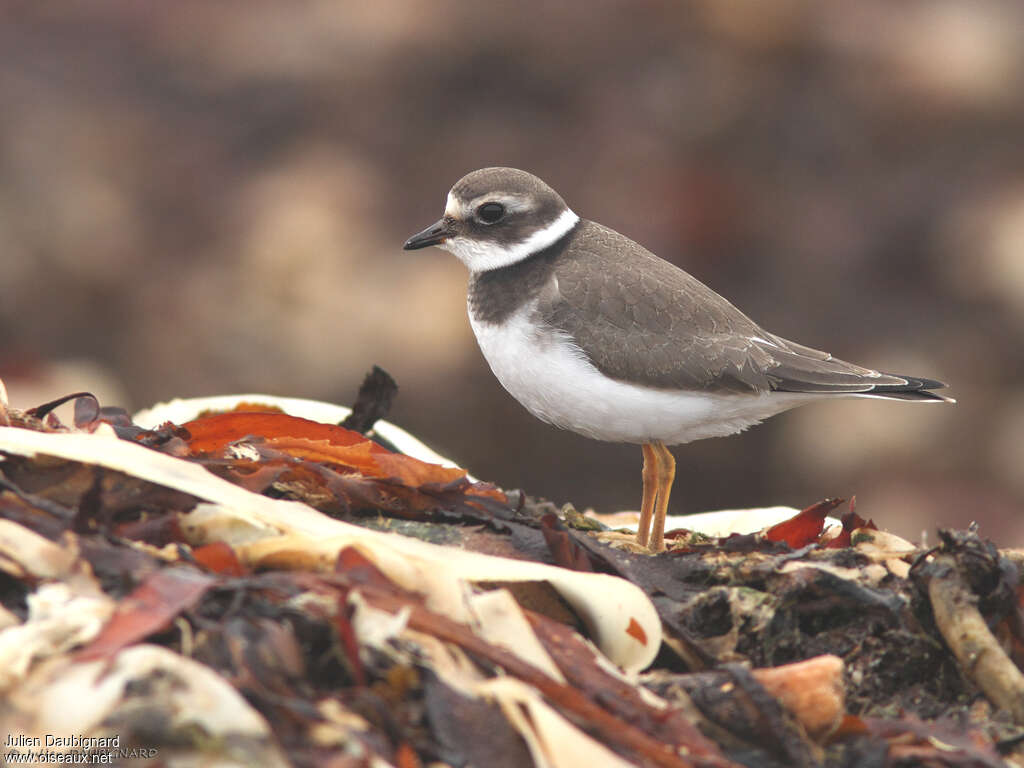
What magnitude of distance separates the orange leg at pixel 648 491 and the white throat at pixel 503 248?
75 centimetres

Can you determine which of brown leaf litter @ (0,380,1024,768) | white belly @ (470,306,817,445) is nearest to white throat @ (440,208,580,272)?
white belly @ (470,306,817,445)

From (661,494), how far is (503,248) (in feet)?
3.38

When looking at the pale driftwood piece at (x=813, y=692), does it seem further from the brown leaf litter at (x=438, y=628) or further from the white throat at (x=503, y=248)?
the white throat at (x=503, y=248)

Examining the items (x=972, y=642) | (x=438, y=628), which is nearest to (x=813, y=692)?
(x=972, y=642)

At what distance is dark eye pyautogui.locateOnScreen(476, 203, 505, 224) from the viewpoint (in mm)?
4047

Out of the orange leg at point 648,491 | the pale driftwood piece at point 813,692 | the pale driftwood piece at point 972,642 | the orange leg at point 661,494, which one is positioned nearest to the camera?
the pale driftwood piece at point 813,692

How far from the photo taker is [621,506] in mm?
7035

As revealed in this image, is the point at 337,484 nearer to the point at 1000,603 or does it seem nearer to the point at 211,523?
the point at 211,523

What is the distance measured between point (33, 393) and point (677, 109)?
4492 mm

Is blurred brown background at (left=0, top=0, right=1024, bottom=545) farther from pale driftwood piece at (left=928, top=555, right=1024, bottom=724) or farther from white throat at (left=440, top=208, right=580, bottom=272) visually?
pale driftwood piece at (left=928, top=555, right=1024, bottom=724)

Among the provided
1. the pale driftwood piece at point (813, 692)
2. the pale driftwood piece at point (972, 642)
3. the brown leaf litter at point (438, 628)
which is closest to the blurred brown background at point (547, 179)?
the brown leaf litter at point (438, 628)

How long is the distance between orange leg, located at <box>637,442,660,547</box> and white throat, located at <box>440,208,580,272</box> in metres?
0.75

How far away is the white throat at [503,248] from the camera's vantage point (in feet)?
13.3

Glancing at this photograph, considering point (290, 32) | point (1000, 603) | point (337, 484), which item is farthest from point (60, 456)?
point (290, 32)
